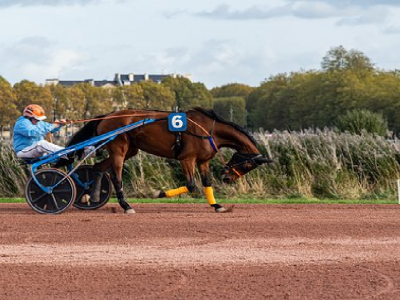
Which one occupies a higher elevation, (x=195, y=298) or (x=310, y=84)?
(x=310, y=84)

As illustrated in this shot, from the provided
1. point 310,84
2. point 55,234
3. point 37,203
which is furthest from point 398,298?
point 310,84

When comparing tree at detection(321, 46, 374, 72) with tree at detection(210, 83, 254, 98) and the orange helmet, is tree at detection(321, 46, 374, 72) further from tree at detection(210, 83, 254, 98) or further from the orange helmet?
the orange helmet

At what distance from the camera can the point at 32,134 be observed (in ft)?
48.1

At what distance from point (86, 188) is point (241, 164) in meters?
2.54

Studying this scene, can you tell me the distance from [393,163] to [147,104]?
8740 centimetres

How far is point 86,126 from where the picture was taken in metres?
15.7

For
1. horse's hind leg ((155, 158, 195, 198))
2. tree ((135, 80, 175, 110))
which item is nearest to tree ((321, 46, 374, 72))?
tree ((135, 80, 175, 110))

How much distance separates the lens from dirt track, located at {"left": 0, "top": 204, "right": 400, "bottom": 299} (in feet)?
28.2

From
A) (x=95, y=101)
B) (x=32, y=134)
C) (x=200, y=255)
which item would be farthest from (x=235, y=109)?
(x=200, y=255)

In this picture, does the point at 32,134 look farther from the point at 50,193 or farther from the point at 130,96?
the point at 130,96

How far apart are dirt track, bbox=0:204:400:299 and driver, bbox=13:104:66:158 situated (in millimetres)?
1011

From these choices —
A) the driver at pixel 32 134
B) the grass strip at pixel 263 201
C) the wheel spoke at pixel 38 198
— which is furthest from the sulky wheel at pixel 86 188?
the grass strip at pixel 263 201

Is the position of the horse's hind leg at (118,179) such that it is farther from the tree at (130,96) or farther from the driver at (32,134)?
the tree at (130,96)

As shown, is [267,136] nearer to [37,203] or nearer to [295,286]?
[37,203]
